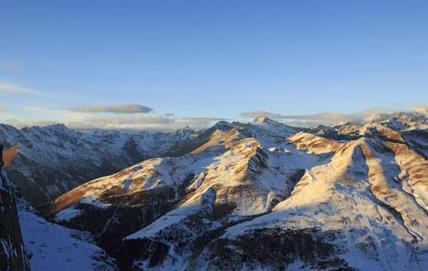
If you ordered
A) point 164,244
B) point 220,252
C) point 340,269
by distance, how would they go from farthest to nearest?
point 164,244 → point 220,252 → point 340,269

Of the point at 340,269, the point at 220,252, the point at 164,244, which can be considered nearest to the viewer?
the point at 340,269

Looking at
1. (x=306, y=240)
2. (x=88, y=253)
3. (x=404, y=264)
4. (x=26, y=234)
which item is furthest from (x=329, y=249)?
(x=26, y=234)

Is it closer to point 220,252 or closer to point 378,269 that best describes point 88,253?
point 220,252

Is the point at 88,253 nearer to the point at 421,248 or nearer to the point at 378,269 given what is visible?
the point at 378,269

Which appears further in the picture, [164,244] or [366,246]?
[164,244]

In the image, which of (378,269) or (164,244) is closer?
(378,269)

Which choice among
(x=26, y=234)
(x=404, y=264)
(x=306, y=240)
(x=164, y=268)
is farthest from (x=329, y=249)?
(x=26, y=234)
